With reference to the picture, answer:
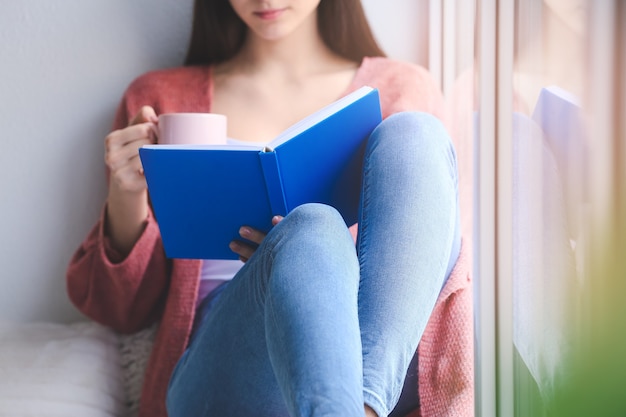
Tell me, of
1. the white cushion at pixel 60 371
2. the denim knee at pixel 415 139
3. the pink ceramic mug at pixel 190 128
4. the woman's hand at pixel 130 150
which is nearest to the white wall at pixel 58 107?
the white cushion at pixel 60 371

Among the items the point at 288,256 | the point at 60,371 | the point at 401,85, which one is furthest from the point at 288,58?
the point at 288,256

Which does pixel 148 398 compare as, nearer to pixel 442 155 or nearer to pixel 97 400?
pixel 97 400

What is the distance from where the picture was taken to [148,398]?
113cm

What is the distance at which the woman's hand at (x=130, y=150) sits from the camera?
0.98 meters

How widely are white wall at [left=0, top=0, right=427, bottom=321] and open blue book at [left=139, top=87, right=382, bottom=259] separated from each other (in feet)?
1.77

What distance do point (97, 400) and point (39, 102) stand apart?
0.59 m

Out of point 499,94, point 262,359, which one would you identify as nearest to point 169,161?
point 262,359

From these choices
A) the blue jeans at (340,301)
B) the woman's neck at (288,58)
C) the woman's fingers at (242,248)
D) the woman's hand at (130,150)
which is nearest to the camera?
the blue jeans at (340,301)

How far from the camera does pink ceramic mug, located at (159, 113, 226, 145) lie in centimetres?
91

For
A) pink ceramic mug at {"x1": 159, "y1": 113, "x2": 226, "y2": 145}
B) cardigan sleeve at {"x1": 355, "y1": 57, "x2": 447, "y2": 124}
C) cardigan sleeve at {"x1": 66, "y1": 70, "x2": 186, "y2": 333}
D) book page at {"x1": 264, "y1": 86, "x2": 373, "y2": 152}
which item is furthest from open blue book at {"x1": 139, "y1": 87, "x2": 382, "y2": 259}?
cardigan sleeve at {"x1": 355, "y1": 57, "x2": 447, "y2": 124}

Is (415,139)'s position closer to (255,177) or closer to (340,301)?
(255,177)

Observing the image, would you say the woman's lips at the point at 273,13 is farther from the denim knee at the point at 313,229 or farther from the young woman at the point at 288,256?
the denim knee at the point at 313,229

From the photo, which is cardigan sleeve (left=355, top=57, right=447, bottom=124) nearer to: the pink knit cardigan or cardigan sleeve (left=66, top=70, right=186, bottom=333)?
the pink knit cardigan

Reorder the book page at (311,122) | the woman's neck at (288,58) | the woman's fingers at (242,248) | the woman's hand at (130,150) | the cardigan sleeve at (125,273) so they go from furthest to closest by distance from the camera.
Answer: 1. the woman's neck at (288,58)
2. the cardigan sleeve at (125,273)
3. the woman's hand at (130,150)
4. the woman's fingers at (242,248)
5. the book page at (311,122)
